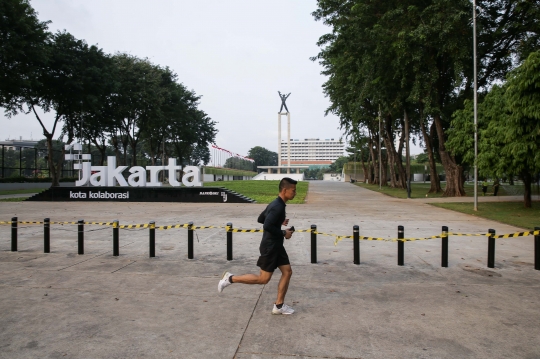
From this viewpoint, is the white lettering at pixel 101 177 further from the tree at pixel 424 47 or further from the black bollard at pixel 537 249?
the black bollard at pixel 537 249

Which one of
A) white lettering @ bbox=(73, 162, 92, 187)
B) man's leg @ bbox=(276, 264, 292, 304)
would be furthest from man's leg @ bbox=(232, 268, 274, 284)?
white lettering @ bbox=(73, 162, 92, 187)

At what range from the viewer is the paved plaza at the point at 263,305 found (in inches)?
178

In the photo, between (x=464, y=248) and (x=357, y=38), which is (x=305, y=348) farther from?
(x=357, y=38)

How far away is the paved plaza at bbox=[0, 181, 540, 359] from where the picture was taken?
14.9 feet

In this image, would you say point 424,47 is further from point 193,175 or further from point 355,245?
point 355,245

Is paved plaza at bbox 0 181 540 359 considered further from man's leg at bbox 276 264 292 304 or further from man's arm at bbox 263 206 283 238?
man's arm at bbox 263 206 283 238

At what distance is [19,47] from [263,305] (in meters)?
Answer: 27.8

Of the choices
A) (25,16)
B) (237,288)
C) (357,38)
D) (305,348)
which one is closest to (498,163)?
(357,38)

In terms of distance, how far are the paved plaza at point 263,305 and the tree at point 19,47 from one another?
2101 centimetres

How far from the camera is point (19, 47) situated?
26.5 metres

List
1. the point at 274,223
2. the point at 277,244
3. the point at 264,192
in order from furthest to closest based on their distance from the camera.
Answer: the point at 264,192 → the point at 277,244 → the point at 274,223

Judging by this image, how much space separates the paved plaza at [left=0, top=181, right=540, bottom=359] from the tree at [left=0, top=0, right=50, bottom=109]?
68.9 feet

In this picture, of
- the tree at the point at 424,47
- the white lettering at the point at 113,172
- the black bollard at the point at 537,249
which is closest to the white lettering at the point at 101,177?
the white lettering at the point at 113,172

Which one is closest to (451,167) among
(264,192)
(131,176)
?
(264,192)
